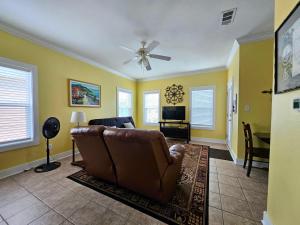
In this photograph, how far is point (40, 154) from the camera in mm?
2986

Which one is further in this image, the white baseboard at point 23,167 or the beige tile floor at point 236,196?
the white baseboard at point 23,167

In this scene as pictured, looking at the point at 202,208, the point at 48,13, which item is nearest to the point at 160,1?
the point at 48,13

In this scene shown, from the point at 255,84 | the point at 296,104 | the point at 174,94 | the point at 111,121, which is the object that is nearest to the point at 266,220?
the point at 296,104

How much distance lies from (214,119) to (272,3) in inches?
146

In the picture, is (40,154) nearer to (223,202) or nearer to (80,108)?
(80,108)

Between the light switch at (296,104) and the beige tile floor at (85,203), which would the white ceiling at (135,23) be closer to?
the light switch at (296,104)

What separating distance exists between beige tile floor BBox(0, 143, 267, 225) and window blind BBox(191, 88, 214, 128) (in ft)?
9.33

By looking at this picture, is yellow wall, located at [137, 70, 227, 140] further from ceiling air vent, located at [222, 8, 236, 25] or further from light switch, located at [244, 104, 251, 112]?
ceiling air vent, located at [222, 8, 236, 25]

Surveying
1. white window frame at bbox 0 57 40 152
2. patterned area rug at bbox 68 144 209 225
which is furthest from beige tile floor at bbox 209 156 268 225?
white window frame at bbox 0 57 40 152

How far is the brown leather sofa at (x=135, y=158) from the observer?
149 cm

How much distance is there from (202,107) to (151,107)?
2268 mm

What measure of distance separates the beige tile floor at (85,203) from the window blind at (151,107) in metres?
4.06

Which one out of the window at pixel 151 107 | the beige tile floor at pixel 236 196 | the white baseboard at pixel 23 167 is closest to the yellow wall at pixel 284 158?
the beige tile floor at pixel 236 196

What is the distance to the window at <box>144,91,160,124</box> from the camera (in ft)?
20.5
